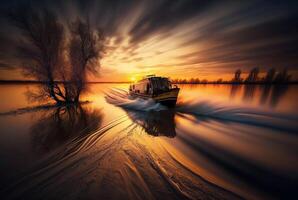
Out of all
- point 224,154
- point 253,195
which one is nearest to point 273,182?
point 253,195

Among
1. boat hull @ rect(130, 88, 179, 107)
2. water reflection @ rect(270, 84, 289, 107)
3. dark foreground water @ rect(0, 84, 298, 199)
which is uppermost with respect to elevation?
boat hull @ rect(130, 88, 179, 107)

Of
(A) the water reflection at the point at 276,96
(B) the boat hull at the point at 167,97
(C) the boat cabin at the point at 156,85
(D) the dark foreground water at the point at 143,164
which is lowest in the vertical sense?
(A) the water reflection at the point at 276,96

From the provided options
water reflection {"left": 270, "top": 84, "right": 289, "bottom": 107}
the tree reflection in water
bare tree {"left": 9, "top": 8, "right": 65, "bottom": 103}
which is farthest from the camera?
water reflection {"left": 270, "top": 84, "right": 289, "bottom": 107}

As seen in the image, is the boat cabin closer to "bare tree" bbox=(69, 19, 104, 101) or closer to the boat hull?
the boat hull

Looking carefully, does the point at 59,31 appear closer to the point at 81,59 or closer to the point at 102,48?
the point at 81,59

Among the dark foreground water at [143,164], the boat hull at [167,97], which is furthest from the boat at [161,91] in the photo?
the dark foreground water at [143,164]

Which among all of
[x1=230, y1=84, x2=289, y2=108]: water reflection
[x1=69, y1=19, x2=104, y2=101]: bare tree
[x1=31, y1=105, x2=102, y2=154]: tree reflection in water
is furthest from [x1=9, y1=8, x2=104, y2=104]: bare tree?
[x1=230, y1=84, x2=289, y2=108]: water reflection

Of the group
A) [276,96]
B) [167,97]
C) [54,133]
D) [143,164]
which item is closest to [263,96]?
[276,96]

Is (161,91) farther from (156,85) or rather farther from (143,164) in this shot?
(143,164)

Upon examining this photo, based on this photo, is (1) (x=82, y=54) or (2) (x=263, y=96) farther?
(2) (x=263, y=96)

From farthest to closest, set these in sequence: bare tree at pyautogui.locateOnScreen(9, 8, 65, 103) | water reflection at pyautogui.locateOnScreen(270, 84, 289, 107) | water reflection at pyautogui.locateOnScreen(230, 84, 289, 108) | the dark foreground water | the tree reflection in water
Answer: water reflection at pyautogui.locateOnScreen(230, 84, 289, 108) < water reflection at pyautogui.locateOnScreen(270, 84, 289, 107) < bare tree at pyautogui.locateOnScreen(9, 8, 65, 103) < the tree reflection in water < the dark foreground water

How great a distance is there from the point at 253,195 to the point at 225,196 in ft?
2.57

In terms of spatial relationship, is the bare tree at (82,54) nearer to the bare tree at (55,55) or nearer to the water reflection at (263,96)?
the bare tree at (55,55)

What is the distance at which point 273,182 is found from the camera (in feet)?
10.4
